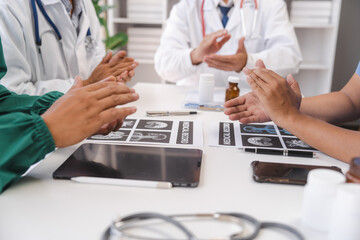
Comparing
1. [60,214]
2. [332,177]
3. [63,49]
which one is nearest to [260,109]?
[332,177]

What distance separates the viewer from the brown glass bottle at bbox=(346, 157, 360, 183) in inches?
20.0

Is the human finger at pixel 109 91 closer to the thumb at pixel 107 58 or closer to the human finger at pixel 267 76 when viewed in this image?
the human finger at pixel 267 76

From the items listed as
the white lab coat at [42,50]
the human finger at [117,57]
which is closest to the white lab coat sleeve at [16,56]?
the white lab coat at [42,50]

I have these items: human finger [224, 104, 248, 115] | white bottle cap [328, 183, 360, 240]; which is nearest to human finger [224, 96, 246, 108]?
human finger [224, 104, 248, 115]

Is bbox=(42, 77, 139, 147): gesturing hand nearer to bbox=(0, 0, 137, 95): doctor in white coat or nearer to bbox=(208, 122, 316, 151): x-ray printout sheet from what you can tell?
bbox=(208, 122, 316, 151): x-ray printout sheet

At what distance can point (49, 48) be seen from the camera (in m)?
1.43

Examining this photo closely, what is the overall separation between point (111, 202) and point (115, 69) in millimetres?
1020

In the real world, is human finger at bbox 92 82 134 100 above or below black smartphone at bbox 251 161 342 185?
above

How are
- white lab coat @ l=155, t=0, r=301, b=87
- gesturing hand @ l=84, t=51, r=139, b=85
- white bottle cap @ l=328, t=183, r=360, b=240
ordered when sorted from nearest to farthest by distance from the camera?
Result: white bottle cap @ l=328, t=183, r=360, b=240 → gesturing hand @ l=84, t=51, r=139, b=85 → white lab coat @ l=155, t=0, r=301, b=87

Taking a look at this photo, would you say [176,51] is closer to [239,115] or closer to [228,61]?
[228,61]

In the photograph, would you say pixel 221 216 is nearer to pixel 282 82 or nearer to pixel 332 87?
pixel 282 82

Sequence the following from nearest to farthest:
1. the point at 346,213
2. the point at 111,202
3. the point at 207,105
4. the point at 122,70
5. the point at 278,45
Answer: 1. the point at 346,213
2. the point at 111,202
3. the point at 207,105
4. the point at 122,70
5. the point at 278,45

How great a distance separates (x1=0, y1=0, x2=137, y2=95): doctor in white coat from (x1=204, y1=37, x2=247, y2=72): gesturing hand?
36 cm

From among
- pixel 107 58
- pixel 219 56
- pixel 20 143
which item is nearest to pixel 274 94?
pixel 20 143
